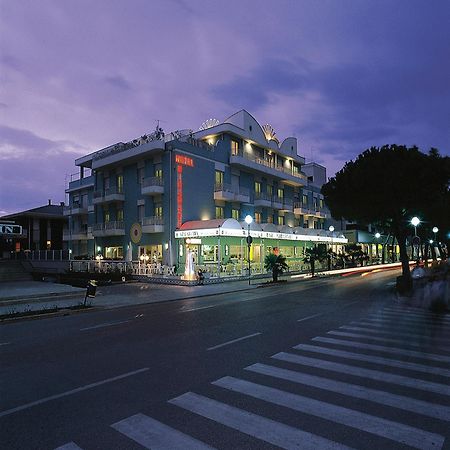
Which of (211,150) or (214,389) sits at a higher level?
(211,150)

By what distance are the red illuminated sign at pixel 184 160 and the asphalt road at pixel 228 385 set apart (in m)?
22.5

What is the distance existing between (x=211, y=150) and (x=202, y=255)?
10.7m

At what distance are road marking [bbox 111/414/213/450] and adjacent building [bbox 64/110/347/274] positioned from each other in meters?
23.5

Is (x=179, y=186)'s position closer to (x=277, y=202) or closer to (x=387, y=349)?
(x=277, y=202)

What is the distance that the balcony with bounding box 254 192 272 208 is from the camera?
136ft

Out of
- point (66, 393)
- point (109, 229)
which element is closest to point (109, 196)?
point (109, 229)

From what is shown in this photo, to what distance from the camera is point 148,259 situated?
34375 mm

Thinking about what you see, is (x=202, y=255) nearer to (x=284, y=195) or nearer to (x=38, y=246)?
(x=284, y=195)

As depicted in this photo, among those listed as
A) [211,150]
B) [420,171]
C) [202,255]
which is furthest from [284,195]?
[420,171]

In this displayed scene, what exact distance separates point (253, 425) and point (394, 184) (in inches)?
844

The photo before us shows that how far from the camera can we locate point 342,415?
193 inches

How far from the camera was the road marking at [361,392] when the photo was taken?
5059mm

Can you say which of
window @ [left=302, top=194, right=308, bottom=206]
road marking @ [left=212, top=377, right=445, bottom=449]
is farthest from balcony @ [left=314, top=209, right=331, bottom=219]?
road marking @ [left=212, top=377, right=445, bottom=449]

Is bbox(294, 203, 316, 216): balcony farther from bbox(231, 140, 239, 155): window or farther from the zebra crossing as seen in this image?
the zebra crossing
